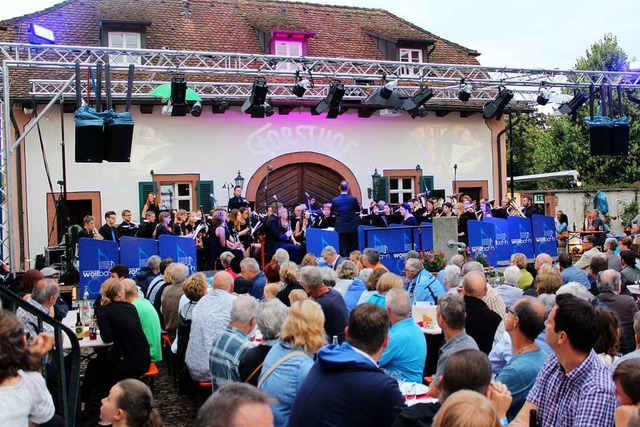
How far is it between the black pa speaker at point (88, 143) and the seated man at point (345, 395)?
884 cm

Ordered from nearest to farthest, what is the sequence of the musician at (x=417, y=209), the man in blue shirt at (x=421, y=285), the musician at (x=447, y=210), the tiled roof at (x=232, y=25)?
the man in blue shirt at (x=421, y=285), the musician at (x=447, y=210), the musician at (x=417, y=209), the tiled roof at (x=232, y=25)

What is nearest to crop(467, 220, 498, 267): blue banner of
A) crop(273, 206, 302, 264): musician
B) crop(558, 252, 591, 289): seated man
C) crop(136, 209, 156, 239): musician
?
crop(273, 206, 302, 264): musician

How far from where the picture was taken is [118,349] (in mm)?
7051

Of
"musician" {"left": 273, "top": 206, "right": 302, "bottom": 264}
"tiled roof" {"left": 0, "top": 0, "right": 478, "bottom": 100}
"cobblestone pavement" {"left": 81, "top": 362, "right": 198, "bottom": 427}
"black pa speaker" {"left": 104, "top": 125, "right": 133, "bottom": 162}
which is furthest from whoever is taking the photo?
"tiled roof" {"left": 0, "top": 0, "right": 478, "bottom": 100}

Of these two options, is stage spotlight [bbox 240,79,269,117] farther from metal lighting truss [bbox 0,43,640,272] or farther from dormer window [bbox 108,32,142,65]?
dormer window [bbox 108,32,142,65]

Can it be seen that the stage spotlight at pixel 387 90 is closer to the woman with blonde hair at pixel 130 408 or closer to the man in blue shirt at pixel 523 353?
the man in blue shirt at pixel 523 353

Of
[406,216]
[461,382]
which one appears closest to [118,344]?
[461,382]

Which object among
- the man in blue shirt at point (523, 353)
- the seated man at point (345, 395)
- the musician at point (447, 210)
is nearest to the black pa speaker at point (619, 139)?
the musician at point (447, 210)

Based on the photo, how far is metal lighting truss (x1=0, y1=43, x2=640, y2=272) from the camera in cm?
1245

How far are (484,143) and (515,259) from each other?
15.1 meters

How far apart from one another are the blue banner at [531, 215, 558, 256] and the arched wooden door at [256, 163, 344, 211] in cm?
667

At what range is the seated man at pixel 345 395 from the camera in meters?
3.61

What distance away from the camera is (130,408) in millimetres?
3576

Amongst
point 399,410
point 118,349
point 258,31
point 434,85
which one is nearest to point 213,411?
point 399,410
